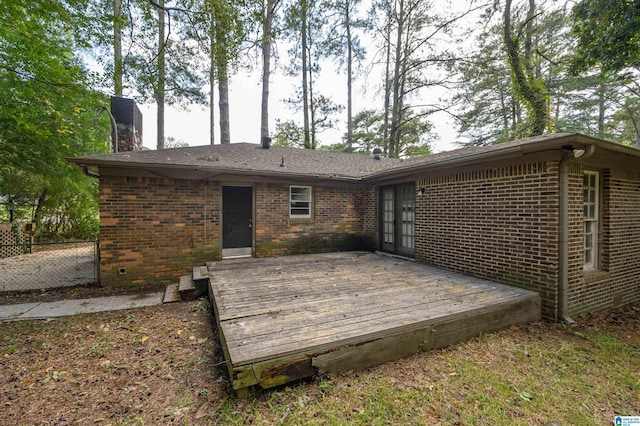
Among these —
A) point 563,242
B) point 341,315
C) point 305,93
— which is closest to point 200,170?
point 341,315

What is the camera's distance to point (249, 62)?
7855 millimetres

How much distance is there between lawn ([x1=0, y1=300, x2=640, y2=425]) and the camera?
2137mm

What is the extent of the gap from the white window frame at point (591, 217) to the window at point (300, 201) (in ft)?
18.8

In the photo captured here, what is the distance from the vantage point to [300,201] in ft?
24.4

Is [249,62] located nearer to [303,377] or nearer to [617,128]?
[303,377]

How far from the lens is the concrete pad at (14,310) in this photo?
13.6ft

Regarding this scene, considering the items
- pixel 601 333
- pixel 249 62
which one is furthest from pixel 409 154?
pixel 601 333

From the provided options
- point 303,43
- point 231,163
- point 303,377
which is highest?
point 303,43

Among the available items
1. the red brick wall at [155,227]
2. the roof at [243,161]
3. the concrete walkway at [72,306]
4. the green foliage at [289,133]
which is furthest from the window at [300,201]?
the green foliage at [289,133]

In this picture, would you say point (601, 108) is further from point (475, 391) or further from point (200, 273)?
point (200, 273)

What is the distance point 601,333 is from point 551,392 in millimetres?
2247

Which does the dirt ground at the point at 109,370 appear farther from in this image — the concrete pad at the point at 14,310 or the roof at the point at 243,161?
the roof at the point at 243,161

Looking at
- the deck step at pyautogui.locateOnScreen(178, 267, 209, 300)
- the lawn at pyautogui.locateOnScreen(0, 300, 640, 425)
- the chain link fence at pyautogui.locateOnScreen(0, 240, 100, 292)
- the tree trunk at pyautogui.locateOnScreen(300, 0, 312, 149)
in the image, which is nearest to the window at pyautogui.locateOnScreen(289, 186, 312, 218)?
the deck step at pyautogui.locateOnScreen(178, 267, 209, 300)

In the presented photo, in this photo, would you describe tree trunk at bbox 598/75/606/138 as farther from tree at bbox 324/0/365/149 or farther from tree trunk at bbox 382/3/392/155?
tree at bbox 324/0/365/149
